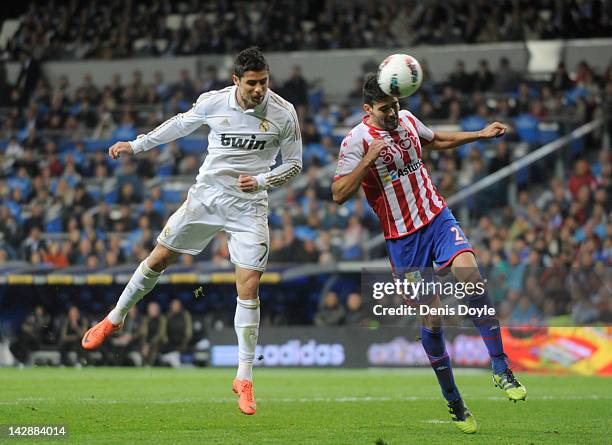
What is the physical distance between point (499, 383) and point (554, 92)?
15486mm

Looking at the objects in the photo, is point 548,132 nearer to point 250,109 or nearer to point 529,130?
point 529,130

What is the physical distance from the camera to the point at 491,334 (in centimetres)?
827

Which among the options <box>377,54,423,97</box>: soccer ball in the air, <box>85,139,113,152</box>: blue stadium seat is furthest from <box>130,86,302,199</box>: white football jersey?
<box>85,139,113,152</box>: blue stadium seat

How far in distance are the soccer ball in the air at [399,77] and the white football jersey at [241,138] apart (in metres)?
1.03

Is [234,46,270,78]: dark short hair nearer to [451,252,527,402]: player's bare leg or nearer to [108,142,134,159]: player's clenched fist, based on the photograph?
[108,142,134,159]: player's clenched fist

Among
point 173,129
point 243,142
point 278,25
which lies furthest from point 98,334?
point 278,25

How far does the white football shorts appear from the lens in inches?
351

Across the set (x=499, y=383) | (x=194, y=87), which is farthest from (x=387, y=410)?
(x=194, y=87)

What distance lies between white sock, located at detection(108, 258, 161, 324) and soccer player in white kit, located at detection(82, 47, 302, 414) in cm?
11

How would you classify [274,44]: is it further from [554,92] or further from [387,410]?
[387,410]

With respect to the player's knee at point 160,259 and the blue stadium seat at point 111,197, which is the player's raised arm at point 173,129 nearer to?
the player's knee at point 160,259

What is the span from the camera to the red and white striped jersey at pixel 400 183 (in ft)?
27.8

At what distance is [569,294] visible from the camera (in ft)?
53.8

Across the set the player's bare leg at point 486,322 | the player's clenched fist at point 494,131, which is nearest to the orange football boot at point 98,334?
the player's bare leg at point 486,322
